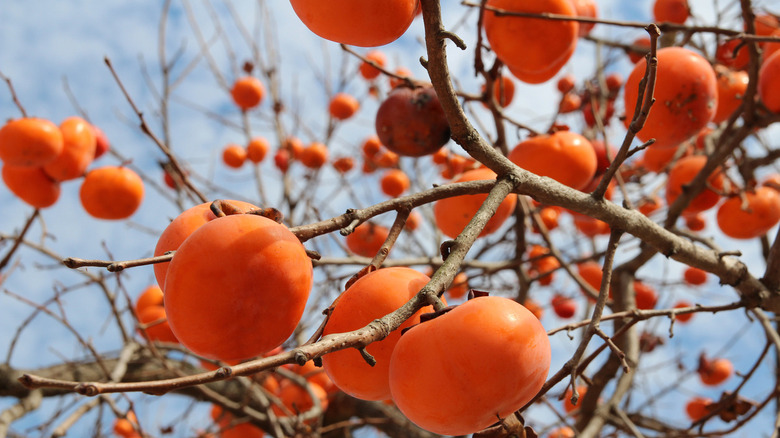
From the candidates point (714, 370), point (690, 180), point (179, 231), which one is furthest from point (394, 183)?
point (179, 231)

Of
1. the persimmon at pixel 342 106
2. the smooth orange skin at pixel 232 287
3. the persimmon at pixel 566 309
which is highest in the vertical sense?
the persimmon at pixel 342 106

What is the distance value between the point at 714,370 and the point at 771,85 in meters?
3.31

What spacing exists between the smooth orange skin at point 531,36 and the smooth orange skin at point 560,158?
273 mm

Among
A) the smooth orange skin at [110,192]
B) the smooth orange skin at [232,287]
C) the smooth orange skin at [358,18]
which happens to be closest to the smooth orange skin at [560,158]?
the smooth orange skin at [358,18]

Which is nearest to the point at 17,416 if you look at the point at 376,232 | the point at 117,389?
the point at 376,232

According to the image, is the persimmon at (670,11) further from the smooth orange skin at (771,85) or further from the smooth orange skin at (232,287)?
the smooth orange skin at (232,287)

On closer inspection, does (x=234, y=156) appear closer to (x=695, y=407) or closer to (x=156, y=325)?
(x=156, y=325)

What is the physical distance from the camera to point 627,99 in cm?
211

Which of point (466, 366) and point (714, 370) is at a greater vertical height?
point (714, 370)

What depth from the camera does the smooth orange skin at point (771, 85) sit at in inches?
88.2

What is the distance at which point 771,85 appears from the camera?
2264 millimetres

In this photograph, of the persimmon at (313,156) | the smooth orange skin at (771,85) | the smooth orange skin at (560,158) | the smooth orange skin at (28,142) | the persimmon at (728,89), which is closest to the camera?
the smooth orange skin at (560,158)

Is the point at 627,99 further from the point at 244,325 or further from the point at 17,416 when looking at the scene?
the point at 17,416

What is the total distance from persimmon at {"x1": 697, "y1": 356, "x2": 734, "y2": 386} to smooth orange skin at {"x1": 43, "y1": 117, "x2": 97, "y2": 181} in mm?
4998
